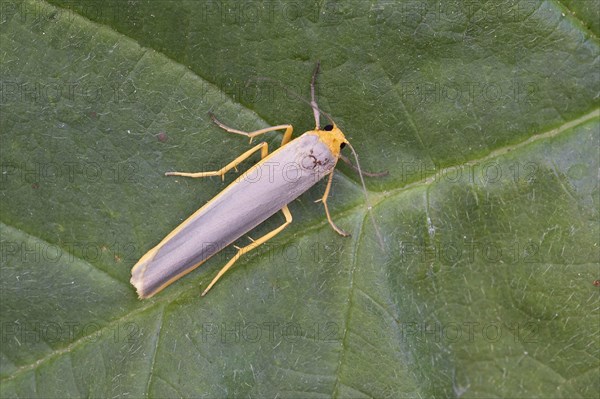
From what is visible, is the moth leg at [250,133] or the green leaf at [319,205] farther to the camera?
the moth leg at [250,133]

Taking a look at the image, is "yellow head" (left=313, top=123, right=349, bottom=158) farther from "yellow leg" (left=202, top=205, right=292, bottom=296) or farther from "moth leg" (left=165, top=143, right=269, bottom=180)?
"yellow leg" (left=202, top=205, right=292, bottom=296)

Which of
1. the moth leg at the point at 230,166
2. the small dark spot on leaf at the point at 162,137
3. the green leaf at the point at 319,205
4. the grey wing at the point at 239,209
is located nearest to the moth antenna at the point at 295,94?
the green leaf at the point at 319,205

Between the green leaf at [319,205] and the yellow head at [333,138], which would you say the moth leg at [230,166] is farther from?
the yellow head at [333,138]

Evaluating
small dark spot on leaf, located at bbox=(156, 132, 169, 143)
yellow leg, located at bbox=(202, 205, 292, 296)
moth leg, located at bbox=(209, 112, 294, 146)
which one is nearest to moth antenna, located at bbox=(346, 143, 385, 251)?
moth leg, located at bbox=(209, 112, 294, 146)

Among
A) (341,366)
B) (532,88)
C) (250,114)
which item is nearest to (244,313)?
(341,366)

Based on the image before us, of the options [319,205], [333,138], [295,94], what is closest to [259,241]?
[319,205]

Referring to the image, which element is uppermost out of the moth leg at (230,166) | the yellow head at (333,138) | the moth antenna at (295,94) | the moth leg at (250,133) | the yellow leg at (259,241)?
the moth antenna at (295,94)

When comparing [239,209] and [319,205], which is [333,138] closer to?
[319,205]

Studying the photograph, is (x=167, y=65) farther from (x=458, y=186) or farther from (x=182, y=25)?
(x=458, y=186)

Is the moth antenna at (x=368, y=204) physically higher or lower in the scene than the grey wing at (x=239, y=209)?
higher
